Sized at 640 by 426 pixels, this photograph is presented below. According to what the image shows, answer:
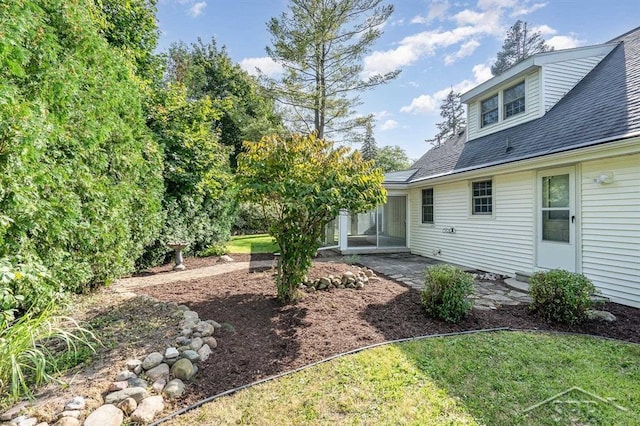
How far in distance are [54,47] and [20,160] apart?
5.05 feet

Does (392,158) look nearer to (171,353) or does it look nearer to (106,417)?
(171,353)

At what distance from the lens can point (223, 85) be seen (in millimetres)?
23000

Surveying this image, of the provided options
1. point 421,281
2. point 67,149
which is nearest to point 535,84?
point 421,281

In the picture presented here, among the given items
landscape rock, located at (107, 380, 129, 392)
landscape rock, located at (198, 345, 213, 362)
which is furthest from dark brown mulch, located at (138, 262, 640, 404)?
landscape rock, located at (107, 380, 129, 392)

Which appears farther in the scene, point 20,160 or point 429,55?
point 429,55

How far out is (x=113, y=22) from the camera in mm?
7238

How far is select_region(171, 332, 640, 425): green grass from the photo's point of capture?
235cm

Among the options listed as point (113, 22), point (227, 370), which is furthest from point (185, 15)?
point (227, 370)

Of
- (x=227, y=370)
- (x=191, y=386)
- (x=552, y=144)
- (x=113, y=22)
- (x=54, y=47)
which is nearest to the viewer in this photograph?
(x=191, y=386)

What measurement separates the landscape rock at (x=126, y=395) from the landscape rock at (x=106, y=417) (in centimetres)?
7

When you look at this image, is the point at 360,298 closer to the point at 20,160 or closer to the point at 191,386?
the point at 191,386

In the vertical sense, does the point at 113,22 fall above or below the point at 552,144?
above

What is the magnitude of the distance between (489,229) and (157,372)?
25.4ft

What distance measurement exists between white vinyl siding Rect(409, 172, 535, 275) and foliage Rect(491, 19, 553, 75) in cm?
2747
